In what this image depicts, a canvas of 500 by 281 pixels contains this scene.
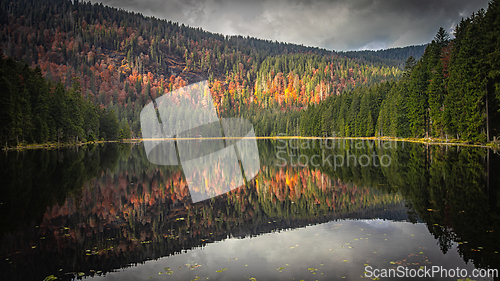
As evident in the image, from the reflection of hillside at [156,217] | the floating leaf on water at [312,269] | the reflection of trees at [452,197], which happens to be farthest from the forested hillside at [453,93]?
the floating leaf on water at [312,269]

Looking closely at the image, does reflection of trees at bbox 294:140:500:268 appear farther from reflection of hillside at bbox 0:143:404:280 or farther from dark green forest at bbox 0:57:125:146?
dark green forest at bbox 0:57:125:146

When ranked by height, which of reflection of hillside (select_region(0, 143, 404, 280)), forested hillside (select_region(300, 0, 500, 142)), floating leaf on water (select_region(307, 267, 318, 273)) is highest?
forested hillside (select_region(300, 0, 500, 142))

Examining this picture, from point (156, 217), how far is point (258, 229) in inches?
161

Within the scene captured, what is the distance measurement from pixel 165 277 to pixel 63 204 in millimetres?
8821

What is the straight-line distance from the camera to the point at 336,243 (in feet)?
31.3

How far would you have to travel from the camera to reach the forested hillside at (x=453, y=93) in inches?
1416

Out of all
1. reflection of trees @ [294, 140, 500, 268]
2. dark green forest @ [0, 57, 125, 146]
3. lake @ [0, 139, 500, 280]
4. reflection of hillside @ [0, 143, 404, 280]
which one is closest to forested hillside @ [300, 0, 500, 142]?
reflection of trees @ [294, 140, 500, 268]

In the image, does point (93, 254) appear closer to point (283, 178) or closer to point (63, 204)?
point (63, 204)

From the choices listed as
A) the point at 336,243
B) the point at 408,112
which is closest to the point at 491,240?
the point at 336,243

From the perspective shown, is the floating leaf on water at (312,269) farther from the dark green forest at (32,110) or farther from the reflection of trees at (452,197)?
the dark green forest at (32,110)

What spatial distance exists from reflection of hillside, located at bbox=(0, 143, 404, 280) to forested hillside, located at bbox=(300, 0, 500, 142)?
27860 mm

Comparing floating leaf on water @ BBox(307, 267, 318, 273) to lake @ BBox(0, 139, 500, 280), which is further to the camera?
lake @ BBox(0, 139, 500, 280)

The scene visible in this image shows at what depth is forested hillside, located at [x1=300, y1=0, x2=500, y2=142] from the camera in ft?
118

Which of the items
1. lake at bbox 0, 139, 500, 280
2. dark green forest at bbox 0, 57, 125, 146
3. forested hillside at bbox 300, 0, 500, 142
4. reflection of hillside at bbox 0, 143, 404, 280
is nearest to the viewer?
lake at bbox 0, 139, 500, 280
